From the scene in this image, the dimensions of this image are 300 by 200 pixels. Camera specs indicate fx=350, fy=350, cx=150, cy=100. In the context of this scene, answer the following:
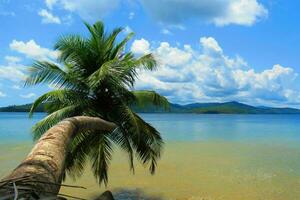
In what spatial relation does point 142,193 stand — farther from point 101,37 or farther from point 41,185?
point 41,185

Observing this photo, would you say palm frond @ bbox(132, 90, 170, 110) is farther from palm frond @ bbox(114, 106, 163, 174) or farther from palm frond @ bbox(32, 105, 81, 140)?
palm frond @ bbox(32, 105, 81, 140)

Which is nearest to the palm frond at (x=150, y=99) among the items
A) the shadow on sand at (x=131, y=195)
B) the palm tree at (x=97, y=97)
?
the palm tree at (x=97, y=97)

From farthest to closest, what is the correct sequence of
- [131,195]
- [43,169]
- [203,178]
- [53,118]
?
[203,178]
[131,195]
[53,118]
[43,169]

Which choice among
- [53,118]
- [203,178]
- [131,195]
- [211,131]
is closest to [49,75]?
[53,118]

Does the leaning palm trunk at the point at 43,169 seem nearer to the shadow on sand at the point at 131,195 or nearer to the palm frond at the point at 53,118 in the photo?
the palm frond at the point at 53,118

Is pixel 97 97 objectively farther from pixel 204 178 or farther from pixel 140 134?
pixel 204 178

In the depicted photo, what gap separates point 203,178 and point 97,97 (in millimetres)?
8250

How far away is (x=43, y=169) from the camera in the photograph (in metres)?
2.93

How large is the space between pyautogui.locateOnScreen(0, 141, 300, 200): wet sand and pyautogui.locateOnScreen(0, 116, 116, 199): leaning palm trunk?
944 centimetres

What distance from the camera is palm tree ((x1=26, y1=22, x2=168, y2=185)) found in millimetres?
9461

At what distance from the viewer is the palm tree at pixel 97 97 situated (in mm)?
9461

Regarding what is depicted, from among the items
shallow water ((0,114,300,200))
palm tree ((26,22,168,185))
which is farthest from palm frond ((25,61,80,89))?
shallow water ((0,114,300,200))

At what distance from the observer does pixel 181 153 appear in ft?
81.7

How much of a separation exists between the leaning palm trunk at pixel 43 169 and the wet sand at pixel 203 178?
Answer: 372 inches
